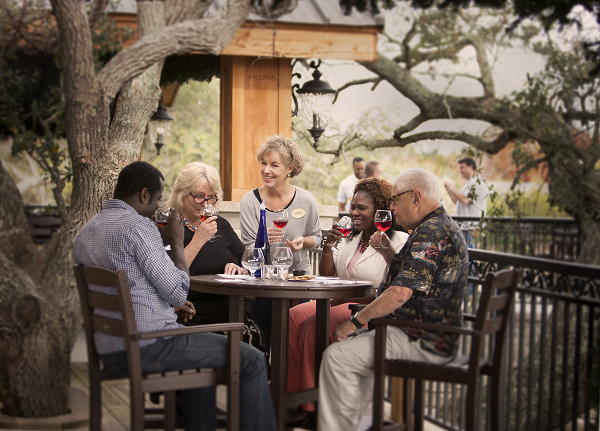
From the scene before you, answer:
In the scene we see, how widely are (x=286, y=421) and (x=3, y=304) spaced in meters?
1.52

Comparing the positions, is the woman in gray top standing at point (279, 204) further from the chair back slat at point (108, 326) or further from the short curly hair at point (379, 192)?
the chair back slat at point (108, 326)

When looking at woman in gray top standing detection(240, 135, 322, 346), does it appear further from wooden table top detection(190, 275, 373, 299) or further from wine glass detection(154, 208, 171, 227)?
wine glass detection(154, 208, 171, 227)

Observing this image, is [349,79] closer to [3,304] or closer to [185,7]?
[185,7]

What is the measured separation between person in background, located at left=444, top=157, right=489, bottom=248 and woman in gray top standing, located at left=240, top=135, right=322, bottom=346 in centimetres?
374

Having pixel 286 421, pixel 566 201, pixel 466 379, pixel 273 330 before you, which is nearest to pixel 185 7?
pixel 273 330

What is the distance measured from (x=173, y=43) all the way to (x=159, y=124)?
157 inches

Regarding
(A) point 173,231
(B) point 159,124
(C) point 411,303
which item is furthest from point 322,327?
(B) point 159,124

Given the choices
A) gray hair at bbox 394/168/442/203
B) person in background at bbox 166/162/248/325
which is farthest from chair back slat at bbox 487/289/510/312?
person in background at bbox 166/162/248/325

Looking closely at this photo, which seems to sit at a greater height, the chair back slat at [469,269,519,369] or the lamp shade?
the lamp shade

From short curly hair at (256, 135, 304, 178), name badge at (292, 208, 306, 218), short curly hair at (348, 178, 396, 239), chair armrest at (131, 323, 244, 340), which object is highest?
short curly hair at (256, 135, 304, 178)

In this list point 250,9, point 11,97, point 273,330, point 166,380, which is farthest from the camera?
point 11,97

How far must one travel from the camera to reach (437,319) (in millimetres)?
2080

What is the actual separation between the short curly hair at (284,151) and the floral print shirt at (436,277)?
1238 mm

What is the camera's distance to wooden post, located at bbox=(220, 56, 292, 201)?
4.70m
